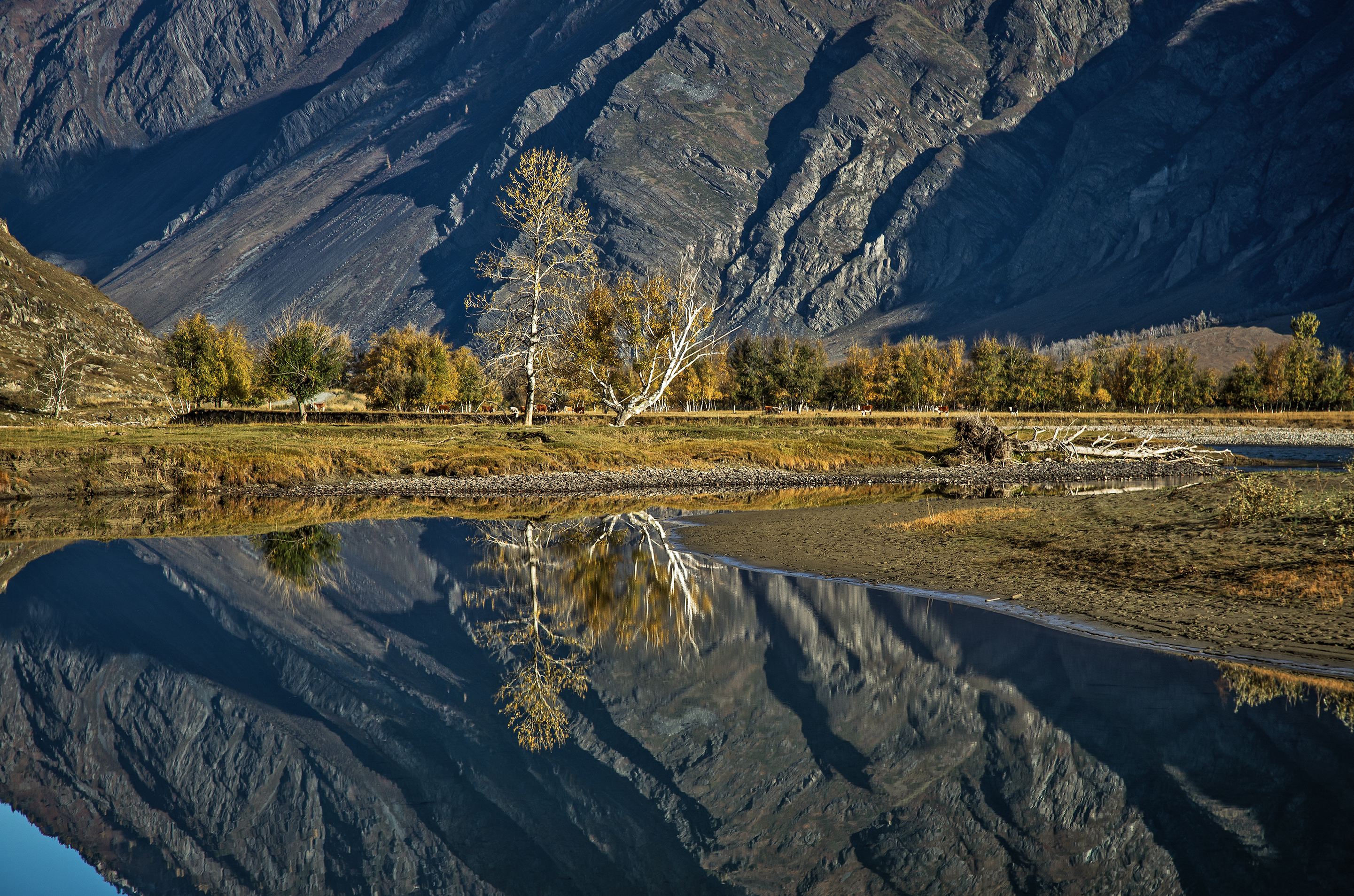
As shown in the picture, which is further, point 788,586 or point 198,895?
point 788,586

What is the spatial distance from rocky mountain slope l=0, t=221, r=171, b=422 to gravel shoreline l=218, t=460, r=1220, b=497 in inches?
1244

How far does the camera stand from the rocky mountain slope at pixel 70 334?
66.0m

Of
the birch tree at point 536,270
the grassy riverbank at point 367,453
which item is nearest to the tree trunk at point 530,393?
the birch tree at point 536,270

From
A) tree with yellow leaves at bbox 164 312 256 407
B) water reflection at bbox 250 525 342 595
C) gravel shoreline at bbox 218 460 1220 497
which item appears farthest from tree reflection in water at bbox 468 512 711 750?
tree with yellow leaves at bbox 164 312 256 407

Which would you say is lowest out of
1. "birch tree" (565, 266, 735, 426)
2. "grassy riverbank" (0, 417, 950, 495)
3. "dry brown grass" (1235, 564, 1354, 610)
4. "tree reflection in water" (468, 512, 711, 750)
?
"grassy riverbank" (0, 417, 950, 495)

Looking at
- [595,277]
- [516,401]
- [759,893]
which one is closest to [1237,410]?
[516,401]

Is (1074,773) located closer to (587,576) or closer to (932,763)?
(932,763)

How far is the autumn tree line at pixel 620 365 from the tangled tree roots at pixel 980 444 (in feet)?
49.6

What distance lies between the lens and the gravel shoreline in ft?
135

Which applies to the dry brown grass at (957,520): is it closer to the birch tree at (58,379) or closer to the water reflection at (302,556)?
the water reflection at (302,556)

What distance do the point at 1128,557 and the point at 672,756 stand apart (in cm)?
1297

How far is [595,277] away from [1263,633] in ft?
148

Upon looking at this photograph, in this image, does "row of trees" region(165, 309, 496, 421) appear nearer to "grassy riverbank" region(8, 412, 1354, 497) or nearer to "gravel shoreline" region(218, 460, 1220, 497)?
"grassy riverbank" region(8, 412, 1354, 497)

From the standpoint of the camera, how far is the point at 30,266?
85750 mm
